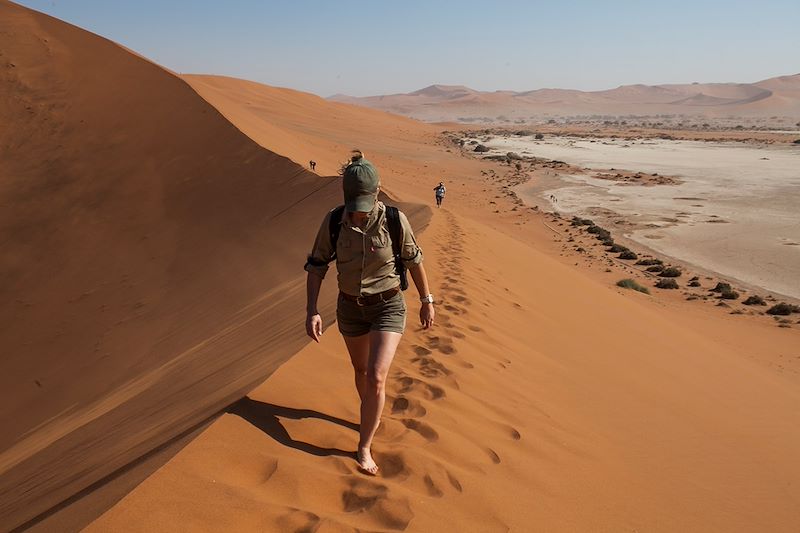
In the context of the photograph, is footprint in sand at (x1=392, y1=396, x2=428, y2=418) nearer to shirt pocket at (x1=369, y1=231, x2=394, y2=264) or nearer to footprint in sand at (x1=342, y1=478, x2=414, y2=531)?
footprint in sand at (x1=342, y1=478, x2=414, y2=531)

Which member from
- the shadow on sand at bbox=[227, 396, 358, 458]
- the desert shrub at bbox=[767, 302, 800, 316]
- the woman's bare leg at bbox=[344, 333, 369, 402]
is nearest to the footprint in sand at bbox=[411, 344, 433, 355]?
the shadow on sand at bbox=[227, 396, 358, 458]

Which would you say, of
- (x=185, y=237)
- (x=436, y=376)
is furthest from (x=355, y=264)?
(x=185, y=237)

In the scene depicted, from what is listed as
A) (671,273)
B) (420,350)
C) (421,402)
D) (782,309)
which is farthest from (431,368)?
(671,273)

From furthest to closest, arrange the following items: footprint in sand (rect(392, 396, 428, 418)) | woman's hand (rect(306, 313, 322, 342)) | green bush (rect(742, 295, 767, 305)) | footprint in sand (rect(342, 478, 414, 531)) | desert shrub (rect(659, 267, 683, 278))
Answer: desert shrub (rect(659, 267, 683, 278)) → green bush (rect(742, 295, 767, 305)) → footprint in sand (rect(392, 396, 428, 418)) → woman's hand (rect(306, 313, 322, 342)) → footprint in sand (rect(342, 478, 414, 531))

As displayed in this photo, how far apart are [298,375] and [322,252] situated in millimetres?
1152

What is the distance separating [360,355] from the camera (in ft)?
10.3

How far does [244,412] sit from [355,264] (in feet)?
3.37

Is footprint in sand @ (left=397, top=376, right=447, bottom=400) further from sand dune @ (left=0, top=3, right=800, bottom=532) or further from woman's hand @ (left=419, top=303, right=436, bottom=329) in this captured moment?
woman's hand @ (left=419, top=303, right=436, bottom=329)

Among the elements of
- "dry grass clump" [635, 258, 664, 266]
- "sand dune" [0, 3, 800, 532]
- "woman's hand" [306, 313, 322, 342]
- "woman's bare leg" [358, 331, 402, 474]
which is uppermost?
"woman's hand" [306, 313, 322, 342]

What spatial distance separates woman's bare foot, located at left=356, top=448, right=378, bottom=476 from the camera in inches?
111

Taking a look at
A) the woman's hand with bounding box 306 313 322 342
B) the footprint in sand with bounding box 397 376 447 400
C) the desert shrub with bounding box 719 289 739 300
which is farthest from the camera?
the desert shrub with bounding box 719 289 739 300

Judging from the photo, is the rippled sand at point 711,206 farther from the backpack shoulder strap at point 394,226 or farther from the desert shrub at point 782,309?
the backpack shoulder strap at point 394,226

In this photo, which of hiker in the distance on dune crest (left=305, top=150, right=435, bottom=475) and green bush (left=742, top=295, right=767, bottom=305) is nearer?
hiker in the distance on dune crest (left=305, top=150, right=435, bottom=475)

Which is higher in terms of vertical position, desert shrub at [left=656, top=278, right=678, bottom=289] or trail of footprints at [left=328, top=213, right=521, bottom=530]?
trail of footprints at [left=328, top=213, right=521, bottom=530]
